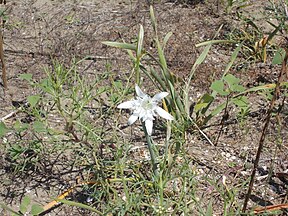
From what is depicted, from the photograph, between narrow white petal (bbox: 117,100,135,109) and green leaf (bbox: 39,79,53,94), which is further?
green leaf (bbox: 39,79,53,94)

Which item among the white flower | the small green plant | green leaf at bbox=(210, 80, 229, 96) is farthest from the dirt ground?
the white flower

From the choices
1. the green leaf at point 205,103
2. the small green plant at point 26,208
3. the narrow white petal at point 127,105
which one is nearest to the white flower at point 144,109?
the narrow white petal at point 127,105

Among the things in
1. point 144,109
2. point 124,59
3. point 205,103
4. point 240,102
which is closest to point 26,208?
point 144,109

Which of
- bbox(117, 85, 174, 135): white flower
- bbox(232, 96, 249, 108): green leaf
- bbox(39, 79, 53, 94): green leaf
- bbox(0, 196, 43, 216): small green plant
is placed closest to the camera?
bbox(117, 85, 174, 135): white flower

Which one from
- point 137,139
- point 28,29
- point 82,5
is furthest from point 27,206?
point 82,5

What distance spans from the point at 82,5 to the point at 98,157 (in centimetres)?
154

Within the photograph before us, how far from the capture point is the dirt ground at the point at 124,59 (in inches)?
89.2

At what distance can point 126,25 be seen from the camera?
10.7 feet

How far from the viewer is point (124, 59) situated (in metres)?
2.98

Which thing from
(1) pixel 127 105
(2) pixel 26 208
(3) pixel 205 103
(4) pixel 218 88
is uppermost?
(1) pixel 127 105

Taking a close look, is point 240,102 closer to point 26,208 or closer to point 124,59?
point 124,59

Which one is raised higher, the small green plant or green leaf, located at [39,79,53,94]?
green leaf, located at [39,79,53,94]

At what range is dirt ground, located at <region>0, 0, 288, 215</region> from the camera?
7.43ft

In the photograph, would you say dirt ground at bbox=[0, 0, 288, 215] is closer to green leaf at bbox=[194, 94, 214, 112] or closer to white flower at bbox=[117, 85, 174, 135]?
green leaf at bbox=[194, 94, 214, 112]
